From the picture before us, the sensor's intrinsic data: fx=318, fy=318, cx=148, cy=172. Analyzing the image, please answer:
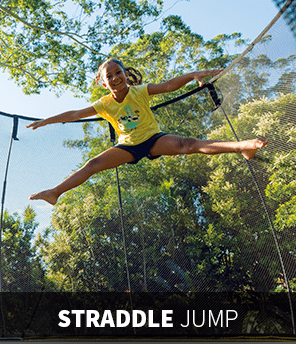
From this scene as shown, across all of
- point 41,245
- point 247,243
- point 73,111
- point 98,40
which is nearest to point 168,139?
point 73,111

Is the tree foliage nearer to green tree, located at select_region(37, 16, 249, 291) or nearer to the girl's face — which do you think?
green tree, located at select_region(37, 16, 249, 291)

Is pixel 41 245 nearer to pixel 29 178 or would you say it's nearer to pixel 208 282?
pixel 29 178

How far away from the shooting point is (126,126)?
5.55 feet

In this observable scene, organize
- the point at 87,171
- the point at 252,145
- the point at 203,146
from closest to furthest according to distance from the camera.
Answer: the point at 252,145 < the point at 203,146 < the point at 87,171

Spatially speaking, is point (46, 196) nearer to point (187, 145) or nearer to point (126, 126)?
point (126, 126)

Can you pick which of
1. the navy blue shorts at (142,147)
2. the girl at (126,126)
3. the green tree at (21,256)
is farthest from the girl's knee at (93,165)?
the green tree at (21,256)

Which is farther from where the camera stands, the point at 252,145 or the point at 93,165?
the point at 93,165

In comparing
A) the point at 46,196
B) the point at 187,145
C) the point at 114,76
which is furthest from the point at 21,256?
the point at 187,145

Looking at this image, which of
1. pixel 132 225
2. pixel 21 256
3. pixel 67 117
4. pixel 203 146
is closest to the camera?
pixel 203 146

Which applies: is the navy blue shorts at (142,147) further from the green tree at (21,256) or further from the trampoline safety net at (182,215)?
the green tree at (21,256)

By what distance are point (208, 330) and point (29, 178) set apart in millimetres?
2236

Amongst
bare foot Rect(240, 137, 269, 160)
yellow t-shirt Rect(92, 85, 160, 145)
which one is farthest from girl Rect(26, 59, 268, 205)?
bare foot Rect(240, 137, 269, 160)

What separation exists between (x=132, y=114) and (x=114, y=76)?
0.21m

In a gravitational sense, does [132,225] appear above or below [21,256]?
above
